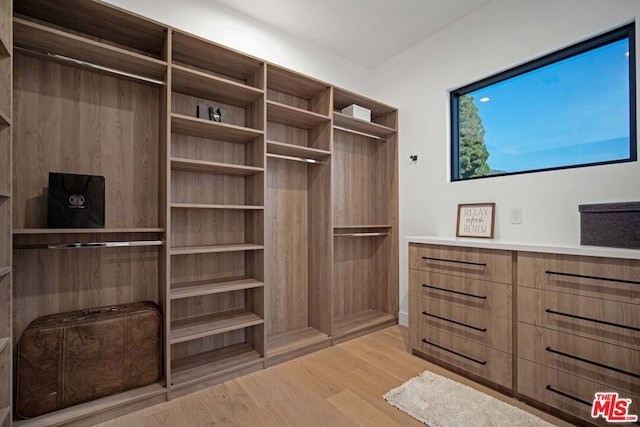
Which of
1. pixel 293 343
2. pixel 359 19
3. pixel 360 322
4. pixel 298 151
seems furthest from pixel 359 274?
pixel 359 19

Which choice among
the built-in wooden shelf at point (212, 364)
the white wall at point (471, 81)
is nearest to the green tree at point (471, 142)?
the white wall at point (471, 81)

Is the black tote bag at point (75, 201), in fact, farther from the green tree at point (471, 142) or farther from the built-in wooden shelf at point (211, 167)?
the green tree at point (471, 142)

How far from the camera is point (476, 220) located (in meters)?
2.52

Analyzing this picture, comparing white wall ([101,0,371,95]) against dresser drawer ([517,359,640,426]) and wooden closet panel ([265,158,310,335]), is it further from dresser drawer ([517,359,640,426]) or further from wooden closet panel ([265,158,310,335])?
dresser drawer ([517,359,640,426])

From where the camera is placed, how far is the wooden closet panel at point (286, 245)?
2752 mm

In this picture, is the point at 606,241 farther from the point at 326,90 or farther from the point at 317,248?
the point at 326,90

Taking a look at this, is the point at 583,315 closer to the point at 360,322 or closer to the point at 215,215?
the point at 360,322

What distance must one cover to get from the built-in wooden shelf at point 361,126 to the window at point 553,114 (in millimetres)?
687

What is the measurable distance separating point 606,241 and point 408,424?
60.3 inches

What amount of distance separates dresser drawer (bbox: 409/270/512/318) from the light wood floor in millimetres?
526

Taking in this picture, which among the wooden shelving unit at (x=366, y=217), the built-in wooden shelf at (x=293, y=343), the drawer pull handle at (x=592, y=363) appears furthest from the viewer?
the wooden shelving unit at (x=366, y=217)

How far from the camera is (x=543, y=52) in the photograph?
7.25 feet

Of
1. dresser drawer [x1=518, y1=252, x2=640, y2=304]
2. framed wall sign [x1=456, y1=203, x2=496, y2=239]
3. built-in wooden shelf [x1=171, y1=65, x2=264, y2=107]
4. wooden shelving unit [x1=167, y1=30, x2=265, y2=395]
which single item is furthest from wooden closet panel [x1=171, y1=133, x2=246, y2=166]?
dresser drawer [x1=518, y1=252, x2=640, y2=304]

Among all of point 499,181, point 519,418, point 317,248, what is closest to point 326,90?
point 317,248
